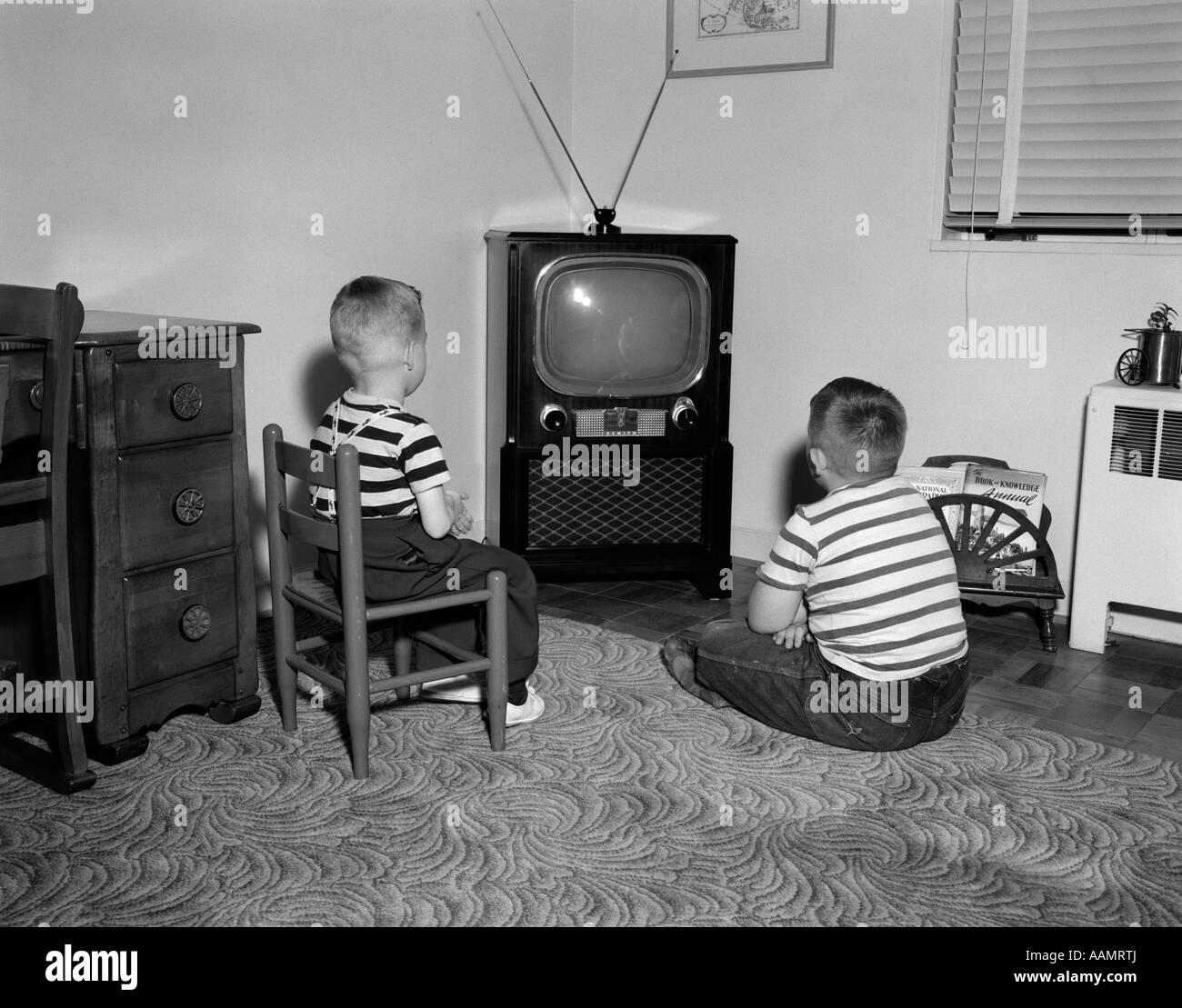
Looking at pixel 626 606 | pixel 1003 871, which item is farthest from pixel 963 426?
pixel 1003 871

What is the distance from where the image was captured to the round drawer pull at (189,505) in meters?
2.06

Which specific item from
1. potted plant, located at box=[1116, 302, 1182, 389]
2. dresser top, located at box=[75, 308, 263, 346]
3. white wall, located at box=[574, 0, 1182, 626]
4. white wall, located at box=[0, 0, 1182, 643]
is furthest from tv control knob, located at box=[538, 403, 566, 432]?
potted plant, located at box=[1116, 302, 1182, 389]

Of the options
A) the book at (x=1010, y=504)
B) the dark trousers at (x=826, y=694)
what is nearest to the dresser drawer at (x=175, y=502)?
the dark trousers at (x=826, y=694)

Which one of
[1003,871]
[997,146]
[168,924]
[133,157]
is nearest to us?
[168,924]

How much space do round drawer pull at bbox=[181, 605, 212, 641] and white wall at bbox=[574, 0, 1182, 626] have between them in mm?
1757

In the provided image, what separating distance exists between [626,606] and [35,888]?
65.1 inches

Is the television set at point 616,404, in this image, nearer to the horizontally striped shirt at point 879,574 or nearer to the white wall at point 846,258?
the white wall at point 846,258

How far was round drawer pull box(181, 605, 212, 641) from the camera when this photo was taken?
2.09 meters

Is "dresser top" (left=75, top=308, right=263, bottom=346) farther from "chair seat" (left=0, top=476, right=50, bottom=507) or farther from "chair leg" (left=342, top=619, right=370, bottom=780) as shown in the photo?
"chair leg" (left=342, top=619, right=370, bottom=780)

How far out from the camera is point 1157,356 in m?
2.62

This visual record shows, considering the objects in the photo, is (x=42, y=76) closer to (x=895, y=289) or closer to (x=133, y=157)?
(x=133, y=157)

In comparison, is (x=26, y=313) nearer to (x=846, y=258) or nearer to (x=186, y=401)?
(x=186, y=401)

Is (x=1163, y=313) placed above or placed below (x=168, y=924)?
above

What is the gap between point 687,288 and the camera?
3006mm
